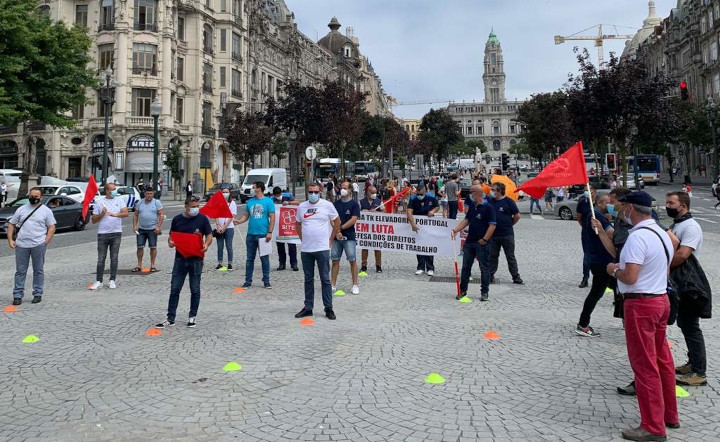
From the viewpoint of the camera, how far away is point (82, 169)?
48.7 metres

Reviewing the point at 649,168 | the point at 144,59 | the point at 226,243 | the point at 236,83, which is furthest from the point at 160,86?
the point at 649,168

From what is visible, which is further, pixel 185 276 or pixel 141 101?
pixel 141 101

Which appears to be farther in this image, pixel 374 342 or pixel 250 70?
pixel 250 70

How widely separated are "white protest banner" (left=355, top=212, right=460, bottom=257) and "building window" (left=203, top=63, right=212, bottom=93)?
4555 centimetres

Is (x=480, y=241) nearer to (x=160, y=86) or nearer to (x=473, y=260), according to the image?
(x=473, y=260)

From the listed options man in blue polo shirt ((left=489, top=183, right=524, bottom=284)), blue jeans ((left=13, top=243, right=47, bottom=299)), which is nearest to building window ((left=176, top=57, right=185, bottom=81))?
blue jeans ((left=13, top=243, right=47, bottom=299))

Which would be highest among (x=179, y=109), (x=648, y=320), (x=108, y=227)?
(x=179, y=109)

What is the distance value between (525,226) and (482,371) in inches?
712

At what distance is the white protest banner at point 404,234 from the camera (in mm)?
12086

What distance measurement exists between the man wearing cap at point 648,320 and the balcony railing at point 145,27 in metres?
49.4

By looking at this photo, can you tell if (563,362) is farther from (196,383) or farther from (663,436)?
(196,383)

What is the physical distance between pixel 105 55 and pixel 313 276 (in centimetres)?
4579

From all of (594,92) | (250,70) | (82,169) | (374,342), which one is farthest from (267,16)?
(374,342)

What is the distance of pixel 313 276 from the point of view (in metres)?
8.23
